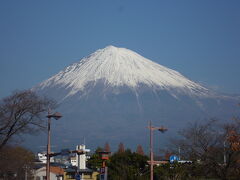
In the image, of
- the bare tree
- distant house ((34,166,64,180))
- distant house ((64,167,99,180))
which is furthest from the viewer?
distant house ((34,166,64,180))

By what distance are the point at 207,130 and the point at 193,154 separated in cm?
451

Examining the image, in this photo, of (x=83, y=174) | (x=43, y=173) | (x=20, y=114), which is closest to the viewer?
(x=20, y=114)

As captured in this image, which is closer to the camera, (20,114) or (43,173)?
(20,114)

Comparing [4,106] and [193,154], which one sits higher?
[4,106]

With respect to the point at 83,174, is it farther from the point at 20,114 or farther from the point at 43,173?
the point at 20,114

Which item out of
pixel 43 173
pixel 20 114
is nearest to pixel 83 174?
pixel 43 173

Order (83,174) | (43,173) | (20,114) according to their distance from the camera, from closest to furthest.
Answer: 1. (20,114)
2. (83,174)
3. (43,173)

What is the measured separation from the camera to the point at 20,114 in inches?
1597

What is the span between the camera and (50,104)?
41.1 meters

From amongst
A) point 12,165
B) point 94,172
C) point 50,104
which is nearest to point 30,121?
point 50,104

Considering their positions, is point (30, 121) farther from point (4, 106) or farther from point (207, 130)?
point (207, 130)

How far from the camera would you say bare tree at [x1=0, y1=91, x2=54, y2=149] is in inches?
1586

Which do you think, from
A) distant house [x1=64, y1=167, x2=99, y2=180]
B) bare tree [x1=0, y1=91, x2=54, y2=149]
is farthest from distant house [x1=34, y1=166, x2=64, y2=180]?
bare tree [x1=0, y1=91, x2=54, y2=149]

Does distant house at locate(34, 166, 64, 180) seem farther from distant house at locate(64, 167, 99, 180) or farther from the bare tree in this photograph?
the bare tree
